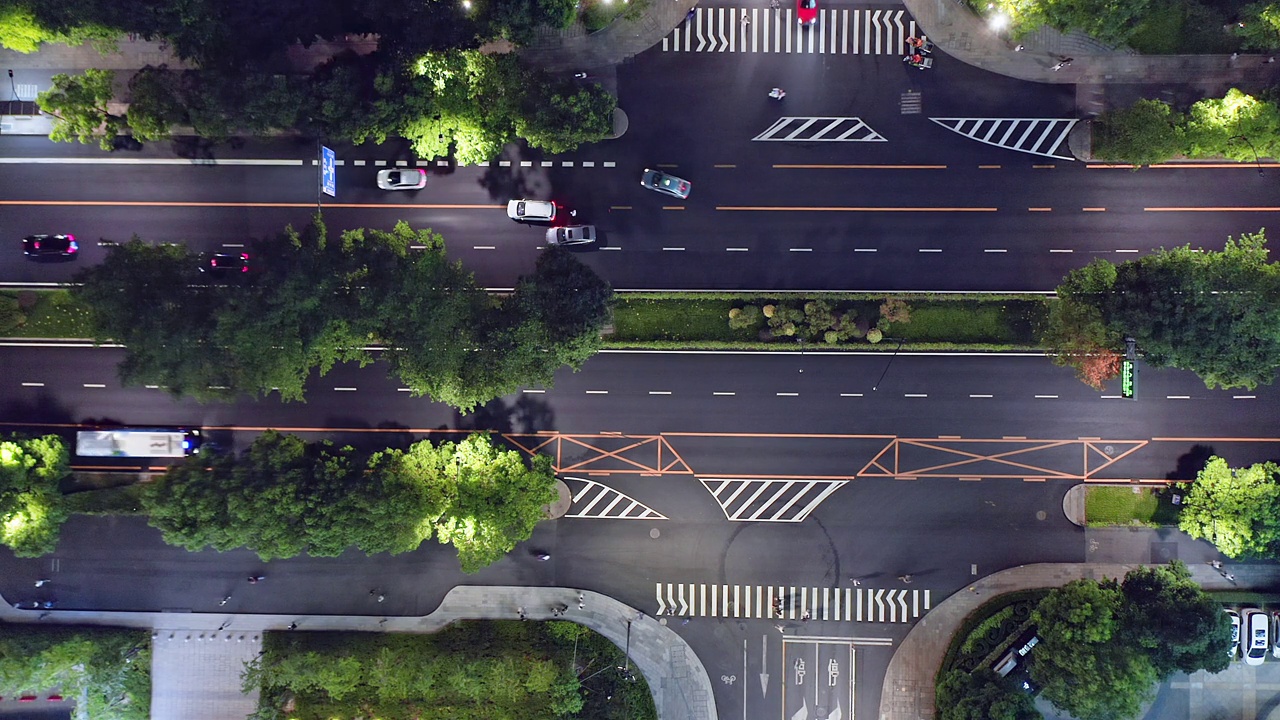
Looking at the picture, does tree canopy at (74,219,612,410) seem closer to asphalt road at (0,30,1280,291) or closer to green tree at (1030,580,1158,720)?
asphalt road at (0,30,1280,291)

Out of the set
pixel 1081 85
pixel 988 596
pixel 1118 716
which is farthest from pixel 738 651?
pixel 1081 85

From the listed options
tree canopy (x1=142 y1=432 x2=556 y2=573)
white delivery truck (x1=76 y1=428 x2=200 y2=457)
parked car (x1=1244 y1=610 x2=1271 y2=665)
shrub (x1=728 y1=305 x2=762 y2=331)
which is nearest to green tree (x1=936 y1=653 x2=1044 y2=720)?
parked car (x1=1244 y1=610 x2=1271 y2=665)

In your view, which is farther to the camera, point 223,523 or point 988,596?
point 988,596

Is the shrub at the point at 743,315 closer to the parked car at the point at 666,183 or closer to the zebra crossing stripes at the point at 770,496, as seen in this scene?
the parked car at the point at 666,183

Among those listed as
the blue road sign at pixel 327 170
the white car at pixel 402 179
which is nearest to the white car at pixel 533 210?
the white car at pixel 402 179

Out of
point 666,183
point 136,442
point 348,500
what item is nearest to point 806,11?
point 666,183

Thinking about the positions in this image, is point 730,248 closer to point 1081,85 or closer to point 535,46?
point 535,46
